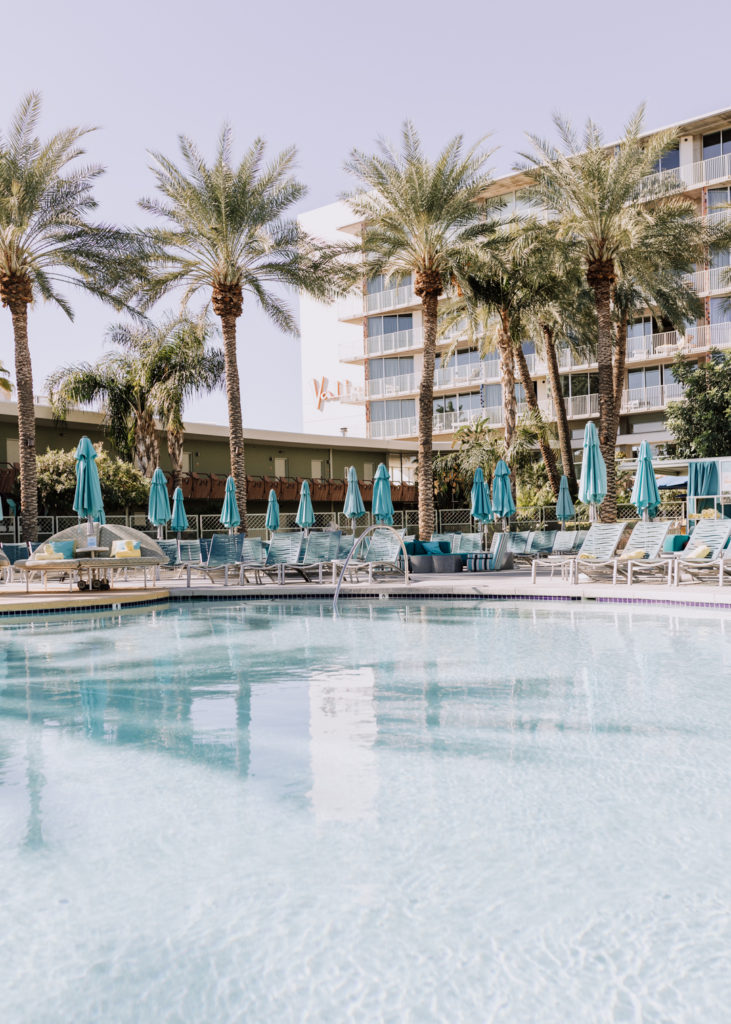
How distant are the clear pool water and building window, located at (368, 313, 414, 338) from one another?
1640 inches

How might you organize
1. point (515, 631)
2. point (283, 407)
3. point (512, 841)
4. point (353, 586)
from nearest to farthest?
point (512, 841)
point (515, 631)
point (353, 586)
point (283, 407)

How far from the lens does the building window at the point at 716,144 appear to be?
38.5 meters

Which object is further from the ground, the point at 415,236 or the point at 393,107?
the point at 393,107

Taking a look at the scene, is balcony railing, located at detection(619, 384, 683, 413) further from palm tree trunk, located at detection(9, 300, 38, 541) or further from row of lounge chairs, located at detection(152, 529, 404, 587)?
palm tree trunk, located at detection(9, 300, 38, 541)

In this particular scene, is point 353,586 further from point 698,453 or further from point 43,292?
point 698,453

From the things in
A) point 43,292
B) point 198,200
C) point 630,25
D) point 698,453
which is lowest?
point 698,453

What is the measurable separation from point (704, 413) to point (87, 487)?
79.6 feet

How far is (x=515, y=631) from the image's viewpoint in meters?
11.1

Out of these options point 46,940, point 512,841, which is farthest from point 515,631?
point 46,940

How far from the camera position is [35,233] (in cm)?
2152

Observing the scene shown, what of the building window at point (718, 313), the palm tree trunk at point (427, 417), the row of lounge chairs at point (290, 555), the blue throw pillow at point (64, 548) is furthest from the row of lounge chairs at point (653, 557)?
the building window at point (718, 313)

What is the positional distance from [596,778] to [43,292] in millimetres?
22073

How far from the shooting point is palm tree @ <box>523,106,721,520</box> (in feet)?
74.2

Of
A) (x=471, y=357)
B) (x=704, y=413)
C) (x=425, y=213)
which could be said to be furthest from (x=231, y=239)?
(x=471, y=357)
